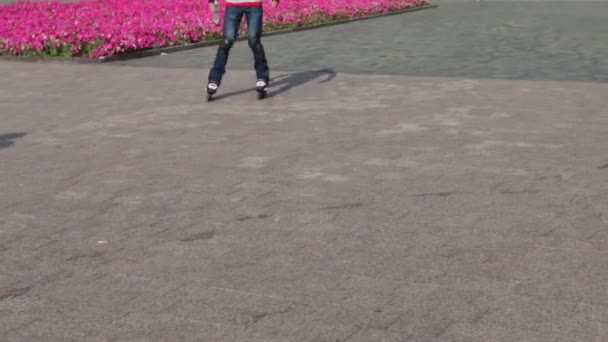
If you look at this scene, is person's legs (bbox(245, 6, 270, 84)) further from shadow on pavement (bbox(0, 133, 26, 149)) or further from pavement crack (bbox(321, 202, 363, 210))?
pavement crack (bbox(321, 202, 363, 210))

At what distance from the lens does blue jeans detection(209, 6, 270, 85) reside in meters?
12.5

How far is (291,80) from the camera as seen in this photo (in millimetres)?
14586

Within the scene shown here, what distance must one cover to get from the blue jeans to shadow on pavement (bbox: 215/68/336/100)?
46 centimetres

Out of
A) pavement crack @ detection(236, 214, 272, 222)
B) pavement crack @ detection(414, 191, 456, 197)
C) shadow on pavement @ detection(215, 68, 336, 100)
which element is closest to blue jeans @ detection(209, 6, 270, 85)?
shadow on pavement @ detection(215, 68, 336, 100)

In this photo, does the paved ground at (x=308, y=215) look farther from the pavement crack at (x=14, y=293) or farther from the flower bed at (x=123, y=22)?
the flower bed at (x=123, y=22)

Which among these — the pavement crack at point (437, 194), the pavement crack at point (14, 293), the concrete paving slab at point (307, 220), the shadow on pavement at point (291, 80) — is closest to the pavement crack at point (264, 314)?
the concrete paving slab at point (307, 220)

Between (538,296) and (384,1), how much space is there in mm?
23519

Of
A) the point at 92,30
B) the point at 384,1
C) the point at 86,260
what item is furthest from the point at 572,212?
the point at 384,1

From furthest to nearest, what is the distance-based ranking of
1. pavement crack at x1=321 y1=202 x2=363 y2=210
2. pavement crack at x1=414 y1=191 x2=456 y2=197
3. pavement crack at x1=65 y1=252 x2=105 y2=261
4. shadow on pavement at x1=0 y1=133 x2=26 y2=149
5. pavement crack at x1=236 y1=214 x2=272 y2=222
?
shadow on pavement at x1=0 y1=133 x2=26 y2=149 < pavement crack at x1=414 y1=191 x2=456 y2=197 < pavement crack at x1=321 y1=202 x2=363 y2=210 < pavement crack at x1=236 y1=214 x2=272 y2=222 < pavement crack at x1=65 y1=252 x2=105 y2=261

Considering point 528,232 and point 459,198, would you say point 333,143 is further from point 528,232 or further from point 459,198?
point 528,232

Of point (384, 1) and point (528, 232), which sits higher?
point (528, 232)

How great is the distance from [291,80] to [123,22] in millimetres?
6840

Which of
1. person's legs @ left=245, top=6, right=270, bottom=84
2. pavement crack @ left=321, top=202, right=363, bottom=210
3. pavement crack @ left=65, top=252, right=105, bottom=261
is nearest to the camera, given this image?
pavement crack @ left=65, top=252, right=105, bottom=261

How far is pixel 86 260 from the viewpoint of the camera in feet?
20.4
